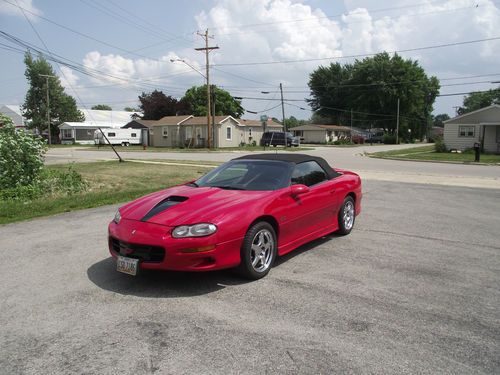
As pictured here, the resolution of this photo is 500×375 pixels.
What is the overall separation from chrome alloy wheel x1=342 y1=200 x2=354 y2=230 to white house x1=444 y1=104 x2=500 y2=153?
36130 millimetres

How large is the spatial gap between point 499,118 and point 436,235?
36.5 m

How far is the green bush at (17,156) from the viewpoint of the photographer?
1105cm

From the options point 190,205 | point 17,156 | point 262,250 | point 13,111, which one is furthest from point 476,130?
point 13,111

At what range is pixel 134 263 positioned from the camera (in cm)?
460

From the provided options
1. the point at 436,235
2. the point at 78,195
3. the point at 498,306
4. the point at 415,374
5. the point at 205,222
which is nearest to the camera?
the point at 415,374

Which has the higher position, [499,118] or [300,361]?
[499,118]

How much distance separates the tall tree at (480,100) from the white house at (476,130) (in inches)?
2521

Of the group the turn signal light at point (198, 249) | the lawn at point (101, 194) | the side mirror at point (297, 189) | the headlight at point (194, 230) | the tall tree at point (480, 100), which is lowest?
the lawn at point (101, 194)

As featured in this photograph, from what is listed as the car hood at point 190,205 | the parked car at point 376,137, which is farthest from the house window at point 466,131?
the car hood at point 190,205

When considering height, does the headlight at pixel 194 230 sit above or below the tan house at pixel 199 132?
below

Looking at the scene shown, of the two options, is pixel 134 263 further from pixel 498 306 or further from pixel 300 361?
pixel 498 306

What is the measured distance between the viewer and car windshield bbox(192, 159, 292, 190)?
18.6 feet

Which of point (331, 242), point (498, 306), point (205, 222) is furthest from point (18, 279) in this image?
point (498, 306)

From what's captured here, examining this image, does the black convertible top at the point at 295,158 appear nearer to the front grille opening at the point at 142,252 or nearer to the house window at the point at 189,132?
the front grille opening at the point at 142,252
